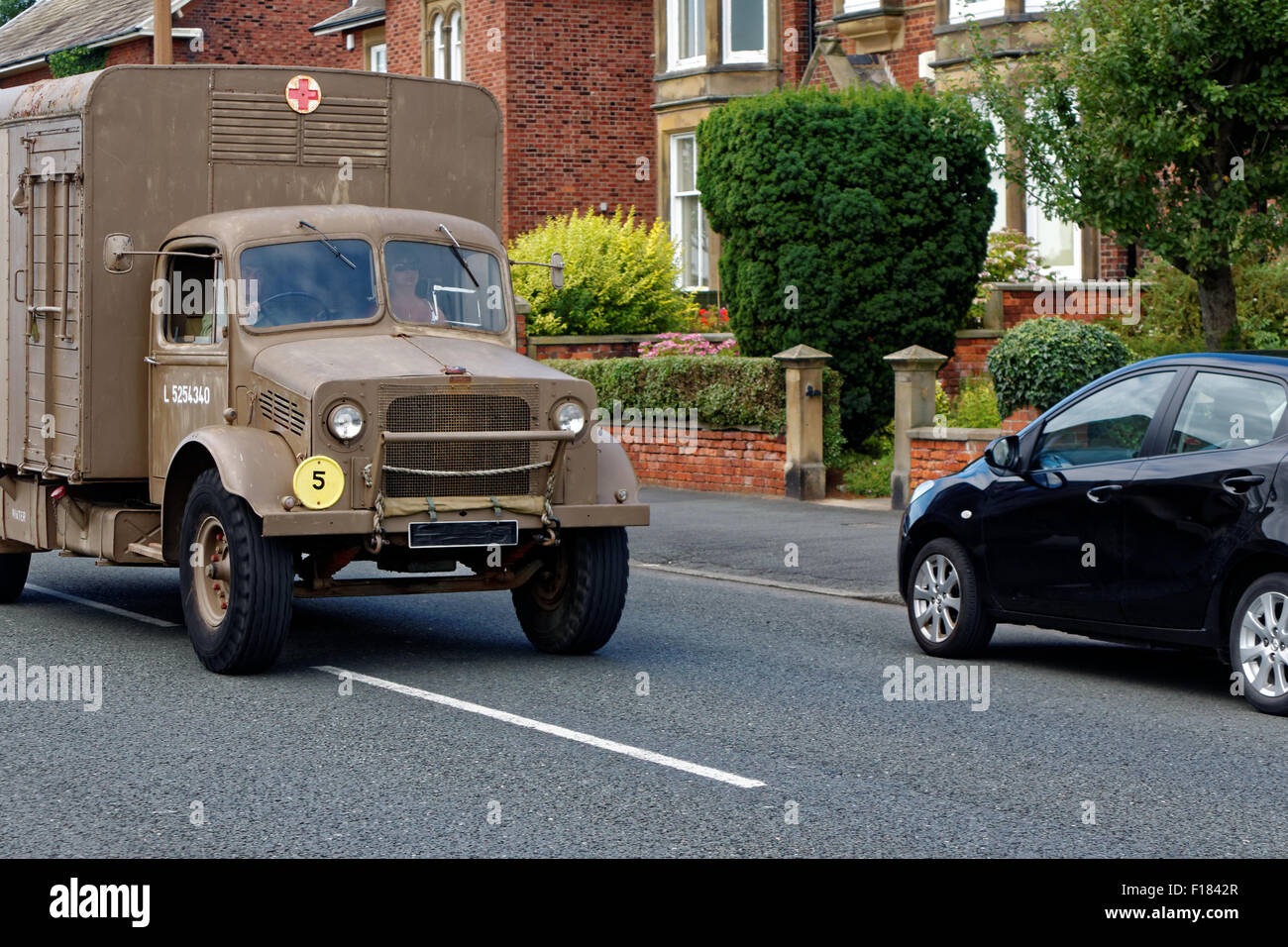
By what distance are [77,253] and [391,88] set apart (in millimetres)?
2152

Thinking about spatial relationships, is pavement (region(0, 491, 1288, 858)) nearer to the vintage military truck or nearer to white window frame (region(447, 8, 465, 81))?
the vintage military truck

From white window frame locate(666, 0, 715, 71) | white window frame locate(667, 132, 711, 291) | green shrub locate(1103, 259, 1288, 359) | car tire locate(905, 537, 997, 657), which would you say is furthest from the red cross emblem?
white window frame locate(666, 0, 715, 71)

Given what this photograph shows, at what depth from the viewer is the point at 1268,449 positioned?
28.8ft

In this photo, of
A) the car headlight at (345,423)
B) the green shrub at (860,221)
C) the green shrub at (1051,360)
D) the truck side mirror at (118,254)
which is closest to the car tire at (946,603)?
the car headlight at (345,423)

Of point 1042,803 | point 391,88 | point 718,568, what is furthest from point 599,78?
point 1042,803

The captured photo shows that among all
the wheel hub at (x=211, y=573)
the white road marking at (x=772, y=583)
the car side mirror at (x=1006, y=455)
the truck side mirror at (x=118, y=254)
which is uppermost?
the truck side mirror at (x=118, y=254)

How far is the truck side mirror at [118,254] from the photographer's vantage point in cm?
1041

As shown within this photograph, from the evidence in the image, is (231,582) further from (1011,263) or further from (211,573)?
(1011,263)

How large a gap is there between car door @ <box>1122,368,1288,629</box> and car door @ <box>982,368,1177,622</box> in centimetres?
13

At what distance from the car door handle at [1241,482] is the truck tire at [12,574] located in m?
7.93

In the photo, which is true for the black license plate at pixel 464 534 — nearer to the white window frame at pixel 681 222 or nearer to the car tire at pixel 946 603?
the car tire at pixel 946 603

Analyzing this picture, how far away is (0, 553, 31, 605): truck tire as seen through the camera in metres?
12.7

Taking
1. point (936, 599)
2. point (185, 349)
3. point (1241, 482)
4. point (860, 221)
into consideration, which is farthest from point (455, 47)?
point (1241, 482)
